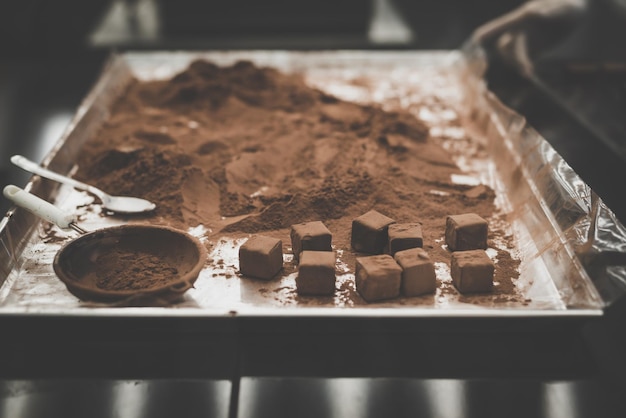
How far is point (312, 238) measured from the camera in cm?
183

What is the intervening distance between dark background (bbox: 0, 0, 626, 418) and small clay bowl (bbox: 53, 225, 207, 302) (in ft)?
0.55

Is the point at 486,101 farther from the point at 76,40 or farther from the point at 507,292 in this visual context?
the point at 76,40

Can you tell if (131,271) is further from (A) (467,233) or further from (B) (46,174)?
(A) (467,233)

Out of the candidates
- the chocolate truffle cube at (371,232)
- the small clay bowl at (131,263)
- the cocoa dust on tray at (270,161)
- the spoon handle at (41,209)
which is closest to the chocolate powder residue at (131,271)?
the small clay bowl at (131,263)

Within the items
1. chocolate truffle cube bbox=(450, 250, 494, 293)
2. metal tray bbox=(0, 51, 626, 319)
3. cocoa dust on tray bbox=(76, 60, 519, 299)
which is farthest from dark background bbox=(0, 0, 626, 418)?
cocoa dust on tray bbox=(76, 60, 519, 299)

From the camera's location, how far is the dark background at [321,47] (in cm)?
145

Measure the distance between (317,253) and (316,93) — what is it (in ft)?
4.88

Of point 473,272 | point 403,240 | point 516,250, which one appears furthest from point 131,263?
point 516,250

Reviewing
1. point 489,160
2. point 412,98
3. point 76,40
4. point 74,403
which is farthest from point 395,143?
point 76,40

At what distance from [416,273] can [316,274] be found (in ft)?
0.86

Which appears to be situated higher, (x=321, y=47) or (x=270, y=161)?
(x=321, y=47)

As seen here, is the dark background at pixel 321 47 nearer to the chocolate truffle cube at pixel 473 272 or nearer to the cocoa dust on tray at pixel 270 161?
the chocolate truffle cube at pixel 473 272

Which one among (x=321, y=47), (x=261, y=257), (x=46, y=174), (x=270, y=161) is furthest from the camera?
(x=321, y=47)

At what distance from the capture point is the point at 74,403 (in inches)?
56.9
